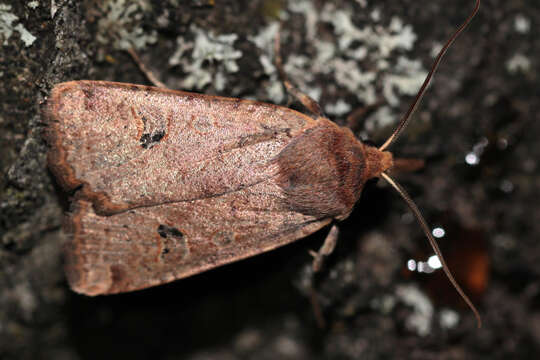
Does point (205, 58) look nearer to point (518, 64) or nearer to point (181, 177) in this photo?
point (181, 177)

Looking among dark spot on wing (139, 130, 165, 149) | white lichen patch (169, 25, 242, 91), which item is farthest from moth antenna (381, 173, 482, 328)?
dark spot on wing (139, 130, 165, 149)

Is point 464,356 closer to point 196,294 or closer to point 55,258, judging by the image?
point 196,294

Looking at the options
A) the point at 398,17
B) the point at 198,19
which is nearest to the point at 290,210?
the point at 198,19

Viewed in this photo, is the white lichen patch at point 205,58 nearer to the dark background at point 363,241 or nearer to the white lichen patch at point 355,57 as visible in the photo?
the dark background at point 363,241

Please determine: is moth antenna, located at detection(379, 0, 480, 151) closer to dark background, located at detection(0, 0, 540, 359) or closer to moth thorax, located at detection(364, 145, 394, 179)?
moth thorax, located at detection(364, 145, 394, 179)

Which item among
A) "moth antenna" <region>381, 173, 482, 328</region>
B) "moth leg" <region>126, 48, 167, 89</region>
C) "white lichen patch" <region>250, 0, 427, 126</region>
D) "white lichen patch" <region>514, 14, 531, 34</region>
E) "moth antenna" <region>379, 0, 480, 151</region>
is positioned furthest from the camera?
"white lichen patch" <region>514, 14, 531, 34</region>

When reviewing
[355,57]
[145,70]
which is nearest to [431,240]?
[355,57]

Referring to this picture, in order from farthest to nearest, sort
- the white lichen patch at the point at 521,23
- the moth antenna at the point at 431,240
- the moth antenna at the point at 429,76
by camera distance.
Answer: the white lichen patch at the point at 521,23 < the moth antenna at the point at 431,240 < the moth antenna at the point at 429,76

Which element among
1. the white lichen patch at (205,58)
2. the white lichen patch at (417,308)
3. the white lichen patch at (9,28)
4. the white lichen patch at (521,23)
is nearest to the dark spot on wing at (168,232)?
the white lichen patch at (205,58)
